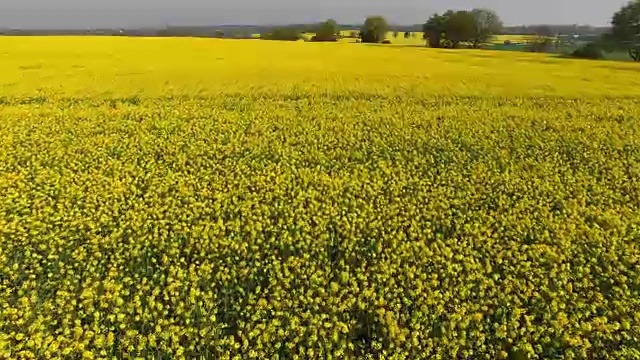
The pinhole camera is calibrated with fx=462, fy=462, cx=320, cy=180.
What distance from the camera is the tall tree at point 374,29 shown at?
242 feet

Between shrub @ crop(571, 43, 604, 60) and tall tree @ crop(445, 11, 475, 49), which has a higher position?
tall tree @ crop(445, 11, 475, 49)

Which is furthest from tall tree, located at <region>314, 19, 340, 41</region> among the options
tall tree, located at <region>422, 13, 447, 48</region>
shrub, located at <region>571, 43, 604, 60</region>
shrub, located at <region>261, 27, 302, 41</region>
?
shrub, located at <region>571, 43, 604, 60</region>

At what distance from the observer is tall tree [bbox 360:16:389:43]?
7369 cm

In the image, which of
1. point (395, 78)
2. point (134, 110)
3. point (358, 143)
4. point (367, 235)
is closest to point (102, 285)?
point (367, 235)

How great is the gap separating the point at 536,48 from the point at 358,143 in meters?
62.2

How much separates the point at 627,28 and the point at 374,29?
1464 inches

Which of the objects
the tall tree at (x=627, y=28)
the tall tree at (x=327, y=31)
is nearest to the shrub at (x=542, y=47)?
the tall tree at (x=627, y=28)

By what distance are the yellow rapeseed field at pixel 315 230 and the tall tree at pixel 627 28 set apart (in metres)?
31.7

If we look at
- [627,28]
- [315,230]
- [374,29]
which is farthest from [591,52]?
[315,230]

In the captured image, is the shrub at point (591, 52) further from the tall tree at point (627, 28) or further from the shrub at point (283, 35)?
the shrub at point (283, 35)

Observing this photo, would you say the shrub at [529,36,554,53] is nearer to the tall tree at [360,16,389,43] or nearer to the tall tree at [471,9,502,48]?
the tall tree at [471,9,502,48]

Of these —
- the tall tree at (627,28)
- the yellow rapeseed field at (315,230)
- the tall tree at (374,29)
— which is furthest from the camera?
the tall tree at (374,29)

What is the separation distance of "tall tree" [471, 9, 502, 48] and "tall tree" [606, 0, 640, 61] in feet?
60.2

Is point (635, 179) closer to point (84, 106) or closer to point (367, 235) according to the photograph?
point (367, 235)
